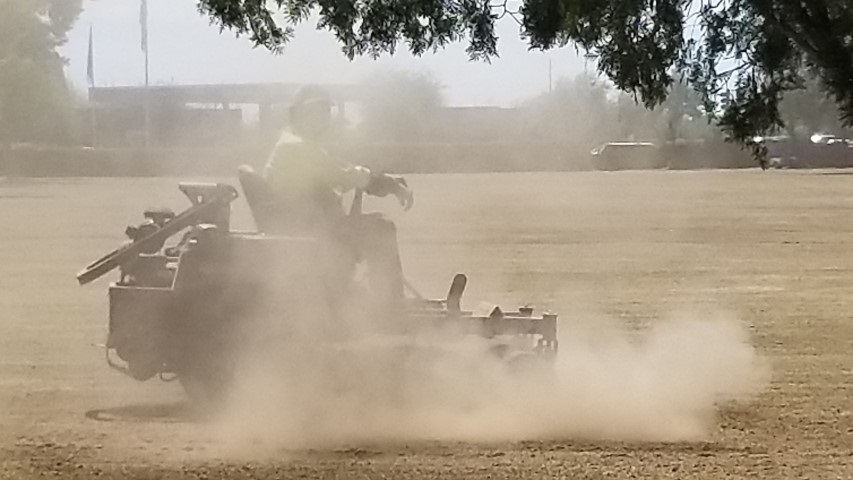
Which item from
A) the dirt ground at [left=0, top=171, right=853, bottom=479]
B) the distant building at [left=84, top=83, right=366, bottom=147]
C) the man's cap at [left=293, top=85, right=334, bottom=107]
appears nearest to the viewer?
the dirt ground at [left=0, top=171, right=853, bottom=479]

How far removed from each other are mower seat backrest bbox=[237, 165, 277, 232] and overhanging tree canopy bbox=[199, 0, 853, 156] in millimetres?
2723

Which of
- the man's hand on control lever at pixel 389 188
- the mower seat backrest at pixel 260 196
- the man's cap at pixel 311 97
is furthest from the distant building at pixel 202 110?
the man's hand on control lever at pixel 389 188

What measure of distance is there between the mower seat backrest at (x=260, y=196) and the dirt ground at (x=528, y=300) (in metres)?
1.51

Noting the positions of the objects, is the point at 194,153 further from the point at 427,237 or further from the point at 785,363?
the point at 427,237

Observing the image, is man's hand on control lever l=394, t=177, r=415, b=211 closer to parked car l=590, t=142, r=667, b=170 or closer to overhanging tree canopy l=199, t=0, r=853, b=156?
overhanging tree canopy l=199, t=0, r=853, b=156

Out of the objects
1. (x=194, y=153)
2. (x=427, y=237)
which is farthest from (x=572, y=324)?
(x=427, y=237)

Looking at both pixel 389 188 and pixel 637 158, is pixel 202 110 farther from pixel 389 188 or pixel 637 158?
pixel 637 158

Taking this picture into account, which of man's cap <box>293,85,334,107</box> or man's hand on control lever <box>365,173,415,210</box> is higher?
man's cap <box>293,85,334,107</box>

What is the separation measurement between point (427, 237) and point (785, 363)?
11.3 metres

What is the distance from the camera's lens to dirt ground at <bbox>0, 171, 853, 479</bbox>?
8984 millimetres

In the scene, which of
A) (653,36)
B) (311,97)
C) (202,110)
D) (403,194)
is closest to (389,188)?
(403,194)

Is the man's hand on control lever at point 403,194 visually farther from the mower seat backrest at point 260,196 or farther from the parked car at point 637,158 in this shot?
the parked car at point 637,158

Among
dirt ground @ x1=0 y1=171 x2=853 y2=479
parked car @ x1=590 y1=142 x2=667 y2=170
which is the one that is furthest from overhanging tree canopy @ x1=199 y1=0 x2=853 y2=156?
parked car @ x1=590 y1=142 x2=667 y2=170

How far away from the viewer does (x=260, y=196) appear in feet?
34.6
